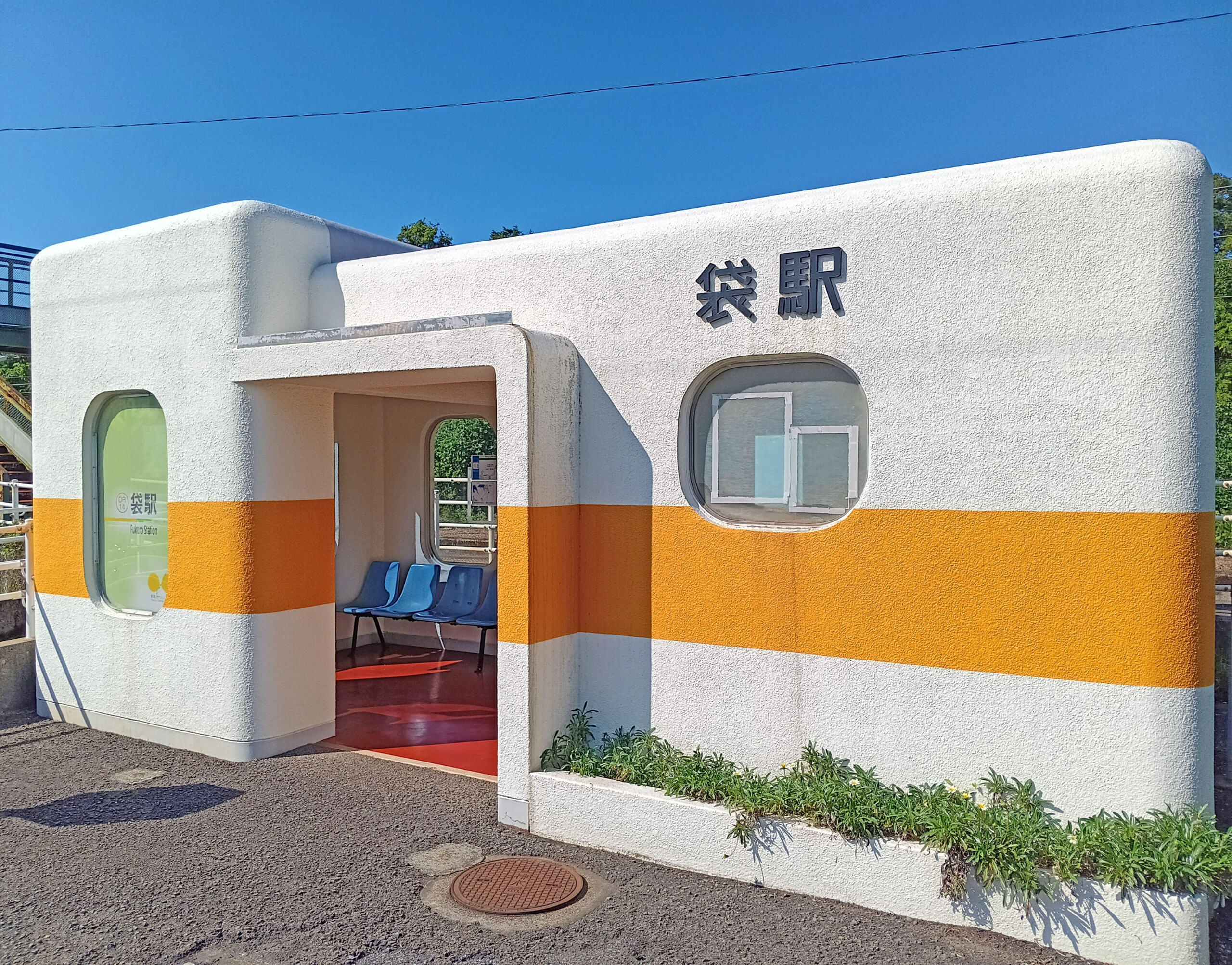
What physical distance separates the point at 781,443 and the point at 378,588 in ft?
20.9

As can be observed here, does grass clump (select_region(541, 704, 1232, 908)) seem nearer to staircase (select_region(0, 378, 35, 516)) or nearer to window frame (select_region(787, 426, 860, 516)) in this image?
window frame (select_region(787, 426, 860, 516))

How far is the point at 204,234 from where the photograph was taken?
664 cm

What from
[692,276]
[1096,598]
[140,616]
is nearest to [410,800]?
[140,616]

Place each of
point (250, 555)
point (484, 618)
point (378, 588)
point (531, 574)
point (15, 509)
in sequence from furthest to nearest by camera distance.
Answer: point (378, 588)
point (15, 509)
point (484, 618)
point (250, 555)
point (531, 574)

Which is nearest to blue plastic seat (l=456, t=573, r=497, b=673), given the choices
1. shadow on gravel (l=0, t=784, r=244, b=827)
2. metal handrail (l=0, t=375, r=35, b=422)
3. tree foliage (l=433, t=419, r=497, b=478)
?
shadow on gravel (l=0, t=784, r=244, b=827)

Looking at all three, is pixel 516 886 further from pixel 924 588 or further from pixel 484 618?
pixel 484 618

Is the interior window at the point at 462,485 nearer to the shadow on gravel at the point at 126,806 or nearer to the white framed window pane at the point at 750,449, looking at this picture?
the shadow on gravel at the point at 126,806

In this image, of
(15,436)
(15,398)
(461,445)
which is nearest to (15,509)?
(15,436)

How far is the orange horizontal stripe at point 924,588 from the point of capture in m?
4.23

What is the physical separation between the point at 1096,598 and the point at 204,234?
241 inches

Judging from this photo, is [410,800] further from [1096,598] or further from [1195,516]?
[1195,516]

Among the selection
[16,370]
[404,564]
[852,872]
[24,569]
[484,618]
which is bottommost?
[852,872]

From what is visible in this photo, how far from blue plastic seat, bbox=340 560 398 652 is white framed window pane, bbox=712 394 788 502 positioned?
18.8 feet

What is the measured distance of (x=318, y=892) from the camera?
467cm
